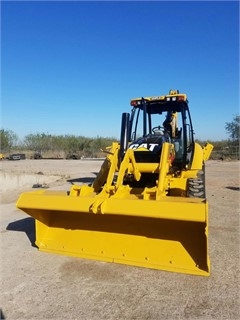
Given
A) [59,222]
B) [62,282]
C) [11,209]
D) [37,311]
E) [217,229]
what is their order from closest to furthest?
[37,311], [62,282], [59,222], [217,229], [11,209]

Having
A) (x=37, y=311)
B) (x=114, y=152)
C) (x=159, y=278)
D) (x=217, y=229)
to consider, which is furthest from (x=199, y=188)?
(x=37, y=311)

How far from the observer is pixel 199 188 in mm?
5520

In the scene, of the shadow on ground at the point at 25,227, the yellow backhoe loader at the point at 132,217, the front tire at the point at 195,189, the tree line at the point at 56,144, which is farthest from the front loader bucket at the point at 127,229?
the tree line at the point at 56,144

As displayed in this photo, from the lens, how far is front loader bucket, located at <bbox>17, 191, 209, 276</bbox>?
155 inches

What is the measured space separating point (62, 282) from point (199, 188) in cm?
275

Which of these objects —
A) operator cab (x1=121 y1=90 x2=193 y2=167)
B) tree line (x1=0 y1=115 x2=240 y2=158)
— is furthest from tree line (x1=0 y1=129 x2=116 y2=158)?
operator cab (x1=121 y1=90 x2=193 y2=167)

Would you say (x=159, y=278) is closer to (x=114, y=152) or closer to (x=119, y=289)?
(x=119, y=289)

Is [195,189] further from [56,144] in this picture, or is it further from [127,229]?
[56,144]

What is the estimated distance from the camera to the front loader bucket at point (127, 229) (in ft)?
12.9

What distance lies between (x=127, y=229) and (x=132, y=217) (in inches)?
8.0

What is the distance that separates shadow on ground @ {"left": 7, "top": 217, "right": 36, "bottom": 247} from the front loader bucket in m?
0.93

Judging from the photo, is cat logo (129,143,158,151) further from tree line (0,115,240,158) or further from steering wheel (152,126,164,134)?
tree line (0,115,240,158)

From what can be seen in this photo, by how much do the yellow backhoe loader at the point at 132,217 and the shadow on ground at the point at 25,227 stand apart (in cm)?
93

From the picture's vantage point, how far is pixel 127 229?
445 cm
